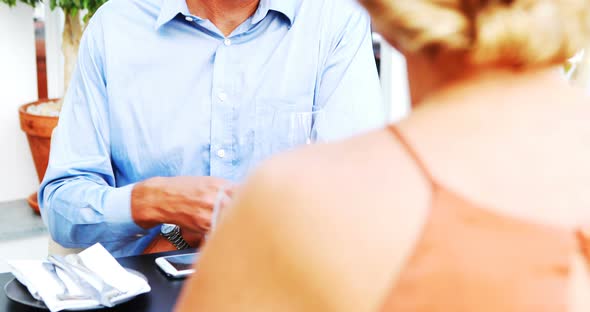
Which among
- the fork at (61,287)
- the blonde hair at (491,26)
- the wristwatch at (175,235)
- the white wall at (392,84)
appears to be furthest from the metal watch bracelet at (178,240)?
the white wall at (392,84)

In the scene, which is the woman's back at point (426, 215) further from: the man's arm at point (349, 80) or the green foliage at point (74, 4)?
the green foliage at point (74, 4)

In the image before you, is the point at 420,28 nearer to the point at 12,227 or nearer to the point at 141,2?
the point at 141,2

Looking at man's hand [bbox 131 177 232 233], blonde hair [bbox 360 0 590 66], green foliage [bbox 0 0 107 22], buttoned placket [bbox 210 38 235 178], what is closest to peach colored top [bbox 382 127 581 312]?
blonde hair [bbox 360 0 590 66]

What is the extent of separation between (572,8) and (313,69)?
1.26 m

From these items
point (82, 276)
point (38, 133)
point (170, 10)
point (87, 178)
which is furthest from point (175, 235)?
point (38, 133)

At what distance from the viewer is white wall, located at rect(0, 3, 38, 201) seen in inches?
156

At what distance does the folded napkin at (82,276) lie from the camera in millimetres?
1232

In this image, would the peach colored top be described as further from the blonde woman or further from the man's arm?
the man's arm

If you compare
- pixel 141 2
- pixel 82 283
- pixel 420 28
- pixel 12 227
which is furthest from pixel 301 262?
pixel 12 227

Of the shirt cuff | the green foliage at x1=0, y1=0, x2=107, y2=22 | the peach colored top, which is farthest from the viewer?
the green foliage at x1=0, y1=0, x2=107, y2=22

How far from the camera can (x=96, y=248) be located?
54.2 inches

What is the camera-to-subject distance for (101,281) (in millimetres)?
1291

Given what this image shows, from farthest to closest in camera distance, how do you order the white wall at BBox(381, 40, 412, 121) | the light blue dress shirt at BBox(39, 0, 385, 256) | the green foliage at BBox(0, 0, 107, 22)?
the white wall at BBox(381, 40, 412, 121) < the green foliage at BBox(0, 0, 107, 22) < the light blue dress shirt at BBox(39, 0, 385, 256)

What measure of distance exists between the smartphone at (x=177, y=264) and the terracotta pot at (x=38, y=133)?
Answer: 7.52 feet
